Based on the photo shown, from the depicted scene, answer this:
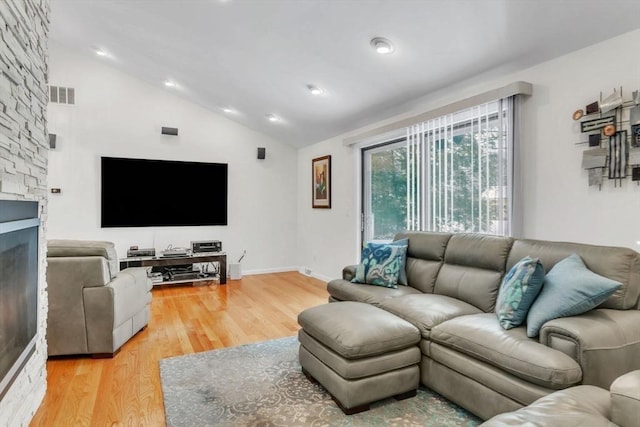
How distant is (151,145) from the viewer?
17.8ft

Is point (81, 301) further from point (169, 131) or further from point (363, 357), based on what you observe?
point (169, 131)

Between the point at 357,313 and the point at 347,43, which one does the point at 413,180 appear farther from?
the point at 357,313

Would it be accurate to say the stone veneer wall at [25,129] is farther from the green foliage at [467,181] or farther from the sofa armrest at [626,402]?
the green foliage at [467,181]

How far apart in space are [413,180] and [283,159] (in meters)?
3.09

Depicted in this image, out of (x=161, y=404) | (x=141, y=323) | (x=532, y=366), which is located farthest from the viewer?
(x=141, y=323)

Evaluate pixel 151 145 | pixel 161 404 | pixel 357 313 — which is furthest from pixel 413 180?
pixel 151 145

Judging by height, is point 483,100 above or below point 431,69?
below

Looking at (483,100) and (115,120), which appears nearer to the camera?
(483,100)

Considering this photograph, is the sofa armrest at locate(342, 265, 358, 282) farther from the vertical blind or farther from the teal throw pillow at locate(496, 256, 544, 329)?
the teal throw pillow at locate(496, 256, 544, 329)

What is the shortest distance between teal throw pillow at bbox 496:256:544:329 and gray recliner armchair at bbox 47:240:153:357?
2732 mm

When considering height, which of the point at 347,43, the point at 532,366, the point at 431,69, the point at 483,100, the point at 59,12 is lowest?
the point at 532,366

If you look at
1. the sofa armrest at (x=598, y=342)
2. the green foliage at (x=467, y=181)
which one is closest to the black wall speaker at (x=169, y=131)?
the green foliage at (x=467, y=181)

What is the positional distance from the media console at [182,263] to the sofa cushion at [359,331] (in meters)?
3.27

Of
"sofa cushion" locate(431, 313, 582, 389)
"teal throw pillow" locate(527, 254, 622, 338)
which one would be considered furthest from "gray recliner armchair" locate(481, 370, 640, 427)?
"teal throw pillow" locate(527, 254, 622, 338)
